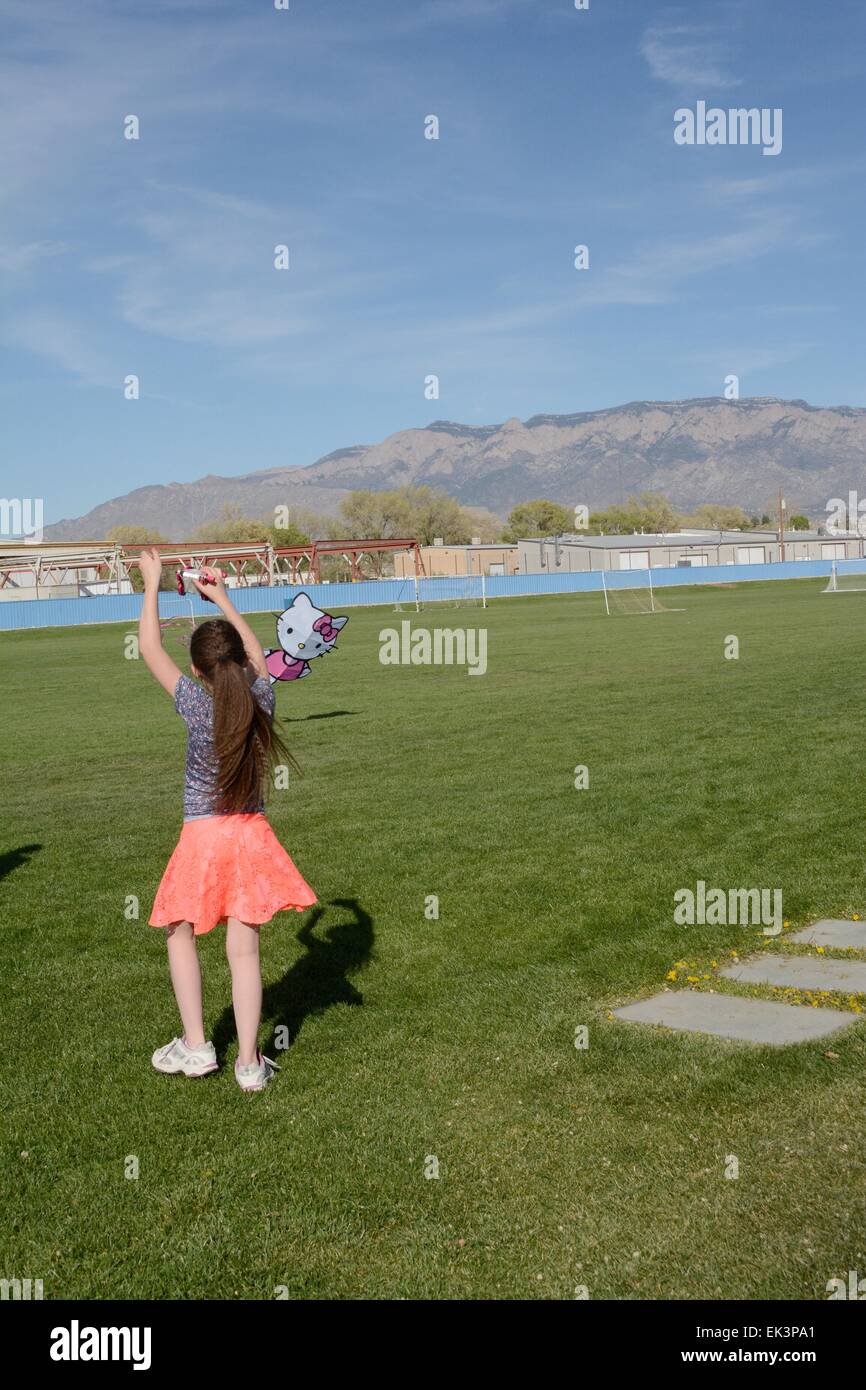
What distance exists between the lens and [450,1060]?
18.0ft

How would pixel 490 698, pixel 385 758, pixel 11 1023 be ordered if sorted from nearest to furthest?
pixel 11 1023
pixel 385 758
pixel 490 698

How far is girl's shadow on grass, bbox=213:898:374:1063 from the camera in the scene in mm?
6125

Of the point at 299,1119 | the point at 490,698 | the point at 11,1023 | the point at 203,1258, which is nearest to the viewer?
the point at 203,1258

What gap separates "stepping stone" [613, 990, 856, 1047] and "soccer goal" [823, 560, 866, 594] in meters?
55.3

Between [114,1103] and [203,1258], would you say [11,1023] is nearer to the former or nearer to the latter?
[114,1103]

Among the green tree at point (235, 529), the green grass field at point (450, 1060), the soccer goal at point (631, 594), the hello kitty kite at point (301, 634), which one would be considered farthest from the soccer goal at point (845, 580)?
the green tree at point (235, 529)

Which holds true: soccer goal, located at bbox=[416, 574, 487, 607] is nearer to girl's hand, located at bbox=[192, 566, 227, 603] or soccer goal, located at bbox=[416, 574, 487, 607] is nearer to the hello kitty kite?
the hello kitty kite

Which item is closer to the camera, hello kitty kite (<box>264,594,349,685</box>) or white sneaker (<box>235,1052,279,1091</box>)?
white sneaker (<box>235,1052,279,1091</box>)

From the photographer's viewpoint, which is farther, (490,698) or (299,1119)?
(490,698)

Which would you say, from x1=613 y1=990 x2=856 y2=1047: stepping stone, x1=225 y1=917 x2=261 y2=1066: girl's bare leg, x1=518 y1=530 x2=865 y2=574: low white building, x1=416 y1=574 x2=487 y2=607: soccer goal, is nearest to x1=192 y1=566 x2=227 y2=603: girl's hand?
x1=225 y1=917 x2=261 y2=1066: girl's bare leg

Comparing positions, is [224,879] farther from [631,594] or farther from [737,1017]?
[631,594]

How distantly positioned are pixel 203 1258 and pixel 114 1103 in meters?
1.37

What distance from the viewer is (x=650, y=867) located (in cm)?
868
